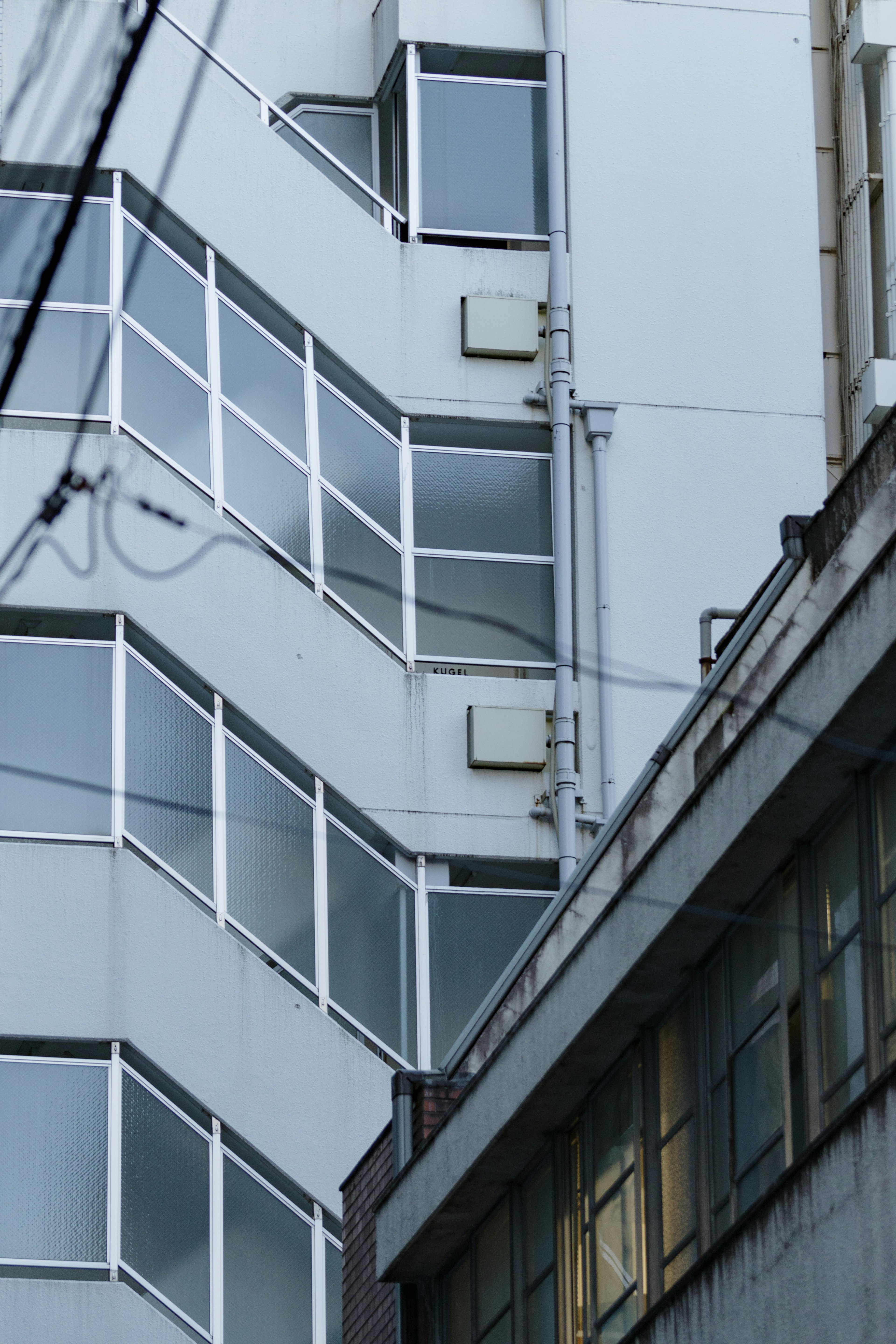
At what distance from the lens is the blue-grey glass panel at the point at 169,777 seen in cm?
1916

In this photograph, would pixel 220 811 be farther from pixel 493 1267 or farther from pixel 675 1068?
pixel 675 1068

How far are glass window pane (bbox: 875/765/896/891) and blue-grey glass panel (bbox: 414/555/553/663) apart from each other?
1078cm

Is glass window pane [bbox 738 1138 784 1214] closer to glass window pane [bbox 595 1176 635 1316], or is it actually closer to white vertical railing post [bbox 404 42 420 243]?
glass window pane [bbox 595 1176 635 1316]

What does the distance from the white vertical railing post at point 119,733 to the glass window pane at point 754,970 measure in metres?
9.01

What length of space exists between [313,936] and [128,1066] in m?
1.80

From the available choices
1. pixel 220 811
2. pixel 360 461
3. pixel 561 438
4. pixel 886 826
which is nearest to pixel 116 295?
pixel 360 461

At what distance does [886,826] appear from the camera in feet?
31.0

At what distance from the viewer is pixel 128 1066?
18.6 m

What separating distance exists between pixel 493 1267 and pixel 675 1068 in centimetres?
268

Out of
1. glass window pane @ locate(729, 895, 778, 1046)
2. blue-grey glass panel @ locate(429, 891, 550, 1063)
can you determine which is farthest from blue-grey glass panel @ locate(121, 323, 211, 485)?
glass window pane @ locate(729, 895, 778, 1046)

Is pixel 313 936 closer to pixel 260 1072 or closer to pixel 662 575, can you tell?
pixel 260 1072

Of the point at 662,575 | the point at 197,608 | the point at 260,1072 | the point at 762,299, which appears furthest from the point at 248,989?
the point at 762,299

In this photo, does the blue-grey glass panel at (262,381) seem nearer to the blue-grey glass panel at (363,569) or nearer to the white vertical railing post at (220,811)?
the blue-grey glass panel at (363,569)

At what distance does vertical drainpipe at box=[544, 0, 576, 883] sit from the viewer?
1961 cm
